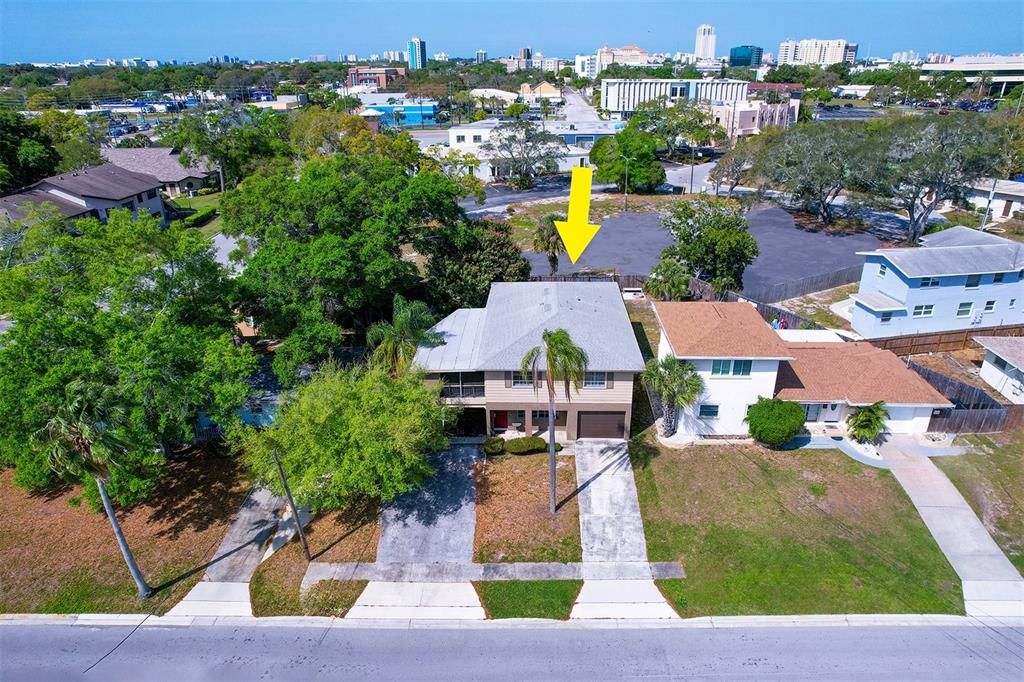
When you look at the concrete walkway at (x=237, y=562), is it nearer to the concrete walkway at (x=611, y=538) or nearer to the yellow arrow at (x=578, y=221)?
the concrete walkway at (x=611, y=538)

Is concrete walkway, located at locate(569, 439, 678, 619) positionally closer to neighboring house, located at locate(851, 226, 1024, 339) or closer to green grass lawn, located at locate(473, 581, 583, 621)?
green grass lawn, located at locate(473, 581, 583, 621)

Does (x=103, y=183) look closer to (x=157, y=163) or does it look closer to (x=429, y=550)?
(x=157, y=163)

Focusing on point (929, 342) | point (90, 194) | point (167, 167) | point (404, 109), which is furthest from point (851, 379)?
point (404, 109)

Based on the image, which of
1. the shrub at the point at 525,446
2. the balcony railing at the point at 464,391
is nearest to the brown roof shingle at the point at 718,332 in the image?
the shrub at the point at 525,446

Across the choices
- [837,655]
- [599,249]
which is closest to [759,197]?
[599,249]

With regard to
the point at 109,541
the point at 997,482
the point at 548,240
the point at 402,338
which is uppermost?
the point at 402,338

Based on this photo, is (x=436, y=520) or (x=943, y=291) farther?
(x=943, y=291)

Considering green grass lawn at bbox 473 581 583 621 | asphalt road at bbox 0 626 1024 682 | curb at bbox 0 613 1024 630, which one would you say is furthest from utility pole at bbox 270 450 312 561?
green grass lawn at bbox 473 581 583 621

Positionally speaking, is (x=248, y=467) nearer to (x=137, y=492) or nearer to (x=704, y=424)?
(x=137, y=492)
